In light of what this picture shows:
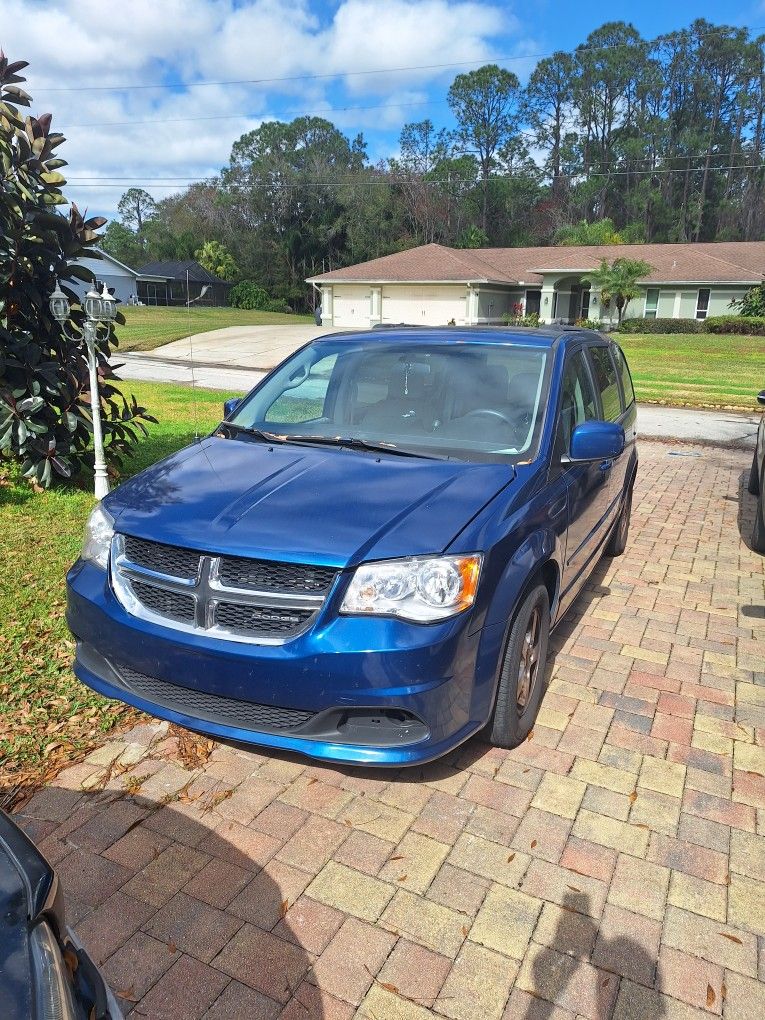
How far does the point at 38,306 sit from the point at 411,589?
18.2 feet

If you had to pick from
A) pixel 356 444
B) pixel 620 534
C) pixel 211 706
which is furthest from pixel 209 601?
pixel 620 534

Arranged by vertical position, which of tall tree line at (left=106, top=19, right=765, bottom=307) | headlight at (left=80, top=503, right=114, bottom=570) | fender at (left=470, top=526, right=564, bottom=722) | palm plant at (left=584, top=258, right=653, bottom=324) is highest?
tall tree line at (left=106, top=19, right=765, bottom=307)

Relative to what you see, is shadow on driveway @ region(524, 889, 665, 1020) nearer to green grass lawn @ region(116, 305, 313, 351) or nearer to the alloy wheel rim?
the alloy wheel rim

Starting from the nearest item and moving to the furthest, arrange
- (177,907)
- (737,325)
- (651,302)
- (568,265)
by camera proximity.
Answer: (177,907), (737,325), (651,302), (568,265)

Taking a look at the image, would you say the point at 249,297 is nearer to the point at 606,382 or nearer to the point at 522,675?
the point at 606,382

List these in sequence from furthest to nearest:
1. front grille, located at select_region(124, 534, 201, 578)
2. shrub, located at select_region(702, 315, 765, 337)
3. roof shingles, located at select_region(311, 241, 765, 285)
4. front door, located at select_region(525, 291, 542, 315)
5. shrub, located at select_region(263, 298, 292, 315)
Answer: shrub, located at select_region(263, 298, 292, 315), front door, located at select_region(525, 291, 542, 315), roof shingles, located at select_region(311, 241, 765, 285), shrub, located at select_region(702, 315, 765, 337), front grille, located at select_region(124, 534, 201, 578)

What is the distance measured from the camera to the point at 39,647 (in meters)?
4.25

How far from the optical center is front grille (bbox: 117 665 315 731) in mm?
2773

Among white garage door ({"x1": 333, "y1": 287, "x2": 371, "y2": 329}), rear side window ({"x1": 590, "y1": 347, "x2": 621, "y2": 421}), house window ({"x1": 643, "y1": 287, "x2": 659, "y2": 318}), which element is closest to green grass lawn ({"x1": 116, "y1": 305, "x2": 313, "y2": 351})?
white garage door ({"x1": 333, "y1": 287, "x2": 371, "y2": 329})

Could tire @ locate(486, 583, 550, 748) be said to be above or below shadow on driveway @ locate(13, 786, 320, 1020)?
above

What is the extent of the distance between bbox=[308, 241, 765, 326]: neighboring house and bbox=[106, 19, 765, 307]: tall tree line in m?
17.9

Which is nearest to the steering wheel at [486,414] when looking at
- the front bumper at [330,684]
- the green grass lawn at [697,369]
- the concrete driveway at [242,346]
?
the front bumper at [330,684]

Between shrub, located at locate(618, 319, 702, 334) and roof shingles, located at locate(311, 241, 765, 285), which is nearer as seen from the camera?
shrub, located at locate(618, 319, 702, 334)

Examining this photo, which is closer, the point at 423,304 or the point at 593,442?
the point at 593,442
